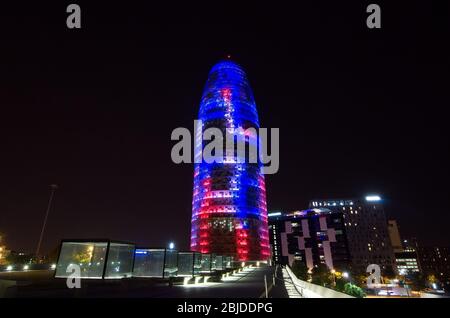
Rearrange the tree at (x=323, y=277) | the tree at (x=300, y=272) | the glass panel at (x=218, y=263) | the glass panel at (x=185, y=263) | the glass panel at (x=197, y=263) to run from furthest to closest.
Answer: the tree at (x=323, y=277) → the tree at (x=300, y=272) → the glass panel at (x=218, y=263) → the glass panel at (x=197, y=263) → the glass panel at (x=185, y=263)

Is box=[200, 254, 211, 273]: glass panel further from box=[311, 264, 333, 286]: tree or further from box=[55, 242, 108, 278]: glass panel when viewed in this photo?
box=[311, 264, 333, 286]: tree

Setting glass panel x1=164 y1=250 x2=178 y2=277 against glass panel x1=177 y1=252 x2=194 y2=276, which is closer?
glass panel x1=164 y1=250 x2=178 y2=277

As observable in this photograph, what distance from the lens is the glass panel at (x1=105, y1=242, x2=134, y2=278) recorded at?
18.4 m

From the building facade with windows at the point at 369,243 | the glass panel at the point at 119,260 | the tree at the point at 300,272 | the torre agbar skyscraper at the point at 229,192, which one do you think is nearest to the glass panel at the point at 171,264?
the glass panel at the point at 119,260

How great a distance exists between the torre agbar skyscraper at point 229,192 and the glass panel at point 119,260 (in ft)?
303

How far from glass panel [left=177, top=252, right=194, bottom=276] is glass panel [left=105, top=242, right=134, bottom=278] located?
25.9 ft

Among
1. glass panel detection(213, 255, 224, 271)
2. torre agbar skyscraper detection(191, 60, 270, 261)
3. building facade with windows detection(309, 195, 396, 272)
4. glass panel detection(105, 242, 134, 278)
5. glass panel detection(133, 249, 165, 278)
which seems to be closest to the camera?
glass panel detection(105, 242, 134, 278)

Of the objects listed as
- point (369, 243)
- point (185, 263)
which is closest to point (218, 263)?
point (185, 263)

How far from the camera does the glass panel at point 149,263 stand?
22.7m

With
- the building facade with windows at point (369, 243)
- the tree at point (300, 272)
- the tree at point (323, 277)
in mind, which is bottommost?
the tree at point (323, 277)

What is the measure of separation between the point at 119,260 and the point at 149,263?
4815 millimetres

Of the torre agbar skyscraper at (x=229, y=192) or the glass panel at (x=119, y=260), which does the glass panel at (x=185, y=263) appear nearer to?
the glass panel at (x=119, y=260)

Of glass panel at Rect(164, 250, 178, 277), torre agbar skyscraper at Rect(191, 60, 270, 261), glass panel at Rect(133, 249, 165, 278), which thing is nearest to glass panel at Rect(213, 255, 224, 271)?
glass panel at Rect(164, 250, 178, 277)
